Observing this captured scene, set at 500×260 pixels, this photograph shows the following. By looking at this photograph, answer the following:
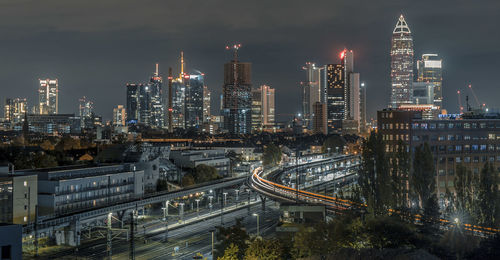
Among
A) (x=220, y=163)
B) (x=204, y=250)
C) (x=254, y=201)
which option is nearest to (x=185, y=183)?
(x=254, y=201)

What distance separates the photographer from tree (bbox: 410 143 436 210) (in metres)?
46.1

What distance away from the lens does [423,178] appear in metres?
46.5

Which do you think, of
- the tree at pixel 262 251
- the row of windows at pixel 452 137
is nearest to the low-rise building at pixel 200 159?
the row of windows at pixel 452 137

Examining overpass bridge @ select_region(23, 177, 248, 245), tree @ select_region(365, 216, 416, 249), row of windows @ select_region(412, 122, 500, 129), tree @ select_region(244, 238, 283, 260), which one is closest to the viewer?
tree @ select_region(244, 238, 283, 260)

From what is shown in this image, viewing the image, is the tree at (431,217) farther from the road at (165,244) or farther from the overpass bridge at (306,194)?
the road at (165,244)

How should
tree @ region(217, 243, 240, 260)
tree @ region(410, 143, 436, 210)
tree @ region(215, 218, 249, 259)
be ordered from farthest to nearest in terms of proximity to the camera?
tree @ region(410, 143, 436, 210), tree @ region(215, 218, 249, 259), tree @ region(217, 243, 240, 260)

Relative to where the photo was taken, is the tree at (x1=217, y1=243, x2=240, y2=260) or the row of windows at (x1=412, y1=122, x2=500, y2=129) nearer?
the tree at (x1=217, y1=243, x2=240, y2=260)

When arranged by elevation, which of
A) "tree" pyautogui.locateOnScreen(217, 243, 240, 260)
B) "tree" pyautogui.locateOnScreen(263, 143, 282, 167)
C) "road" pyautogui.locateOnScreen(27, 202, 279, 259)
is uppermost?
"tree" pyautogui.locateOnScreen(263, 143, 282, 167)

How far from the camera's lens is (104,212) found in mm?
43875

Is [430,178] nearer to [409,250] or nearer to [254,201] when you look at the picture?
[409,250]

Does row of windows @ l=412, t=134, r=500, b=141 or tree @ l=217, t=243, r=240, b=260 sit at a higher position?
row of windows @ l=412, t=134, r=500, b=141

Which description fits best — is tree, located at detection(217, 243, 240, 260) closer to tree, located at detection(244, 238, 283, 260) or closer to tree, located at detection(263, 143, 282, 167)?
tree, located at detection(244, 238, 283, 260)

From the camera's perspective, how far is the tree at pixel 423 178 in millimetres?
46125

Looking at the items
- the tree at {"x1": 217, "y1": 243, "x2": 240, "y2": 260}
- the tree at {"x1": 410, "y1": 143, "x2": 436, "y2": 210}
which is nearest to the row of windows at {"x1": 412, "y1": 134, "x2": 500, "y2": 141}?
the tree at {"x1": 410, "y1": 143, "x2": 436, "y2": 210}
